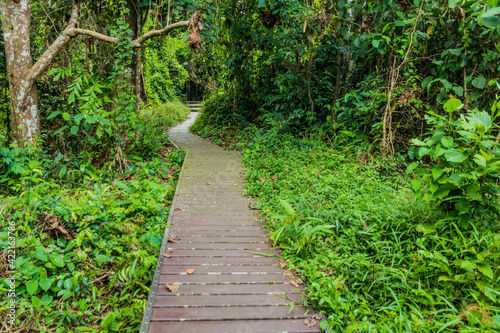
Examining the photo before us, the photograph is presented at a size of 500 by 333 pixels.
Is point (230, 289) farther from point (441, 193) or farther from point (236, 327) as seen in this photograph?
point (441, 193)

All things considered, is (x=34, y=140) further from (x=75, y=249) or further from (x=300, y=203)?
(x=300, y=203)

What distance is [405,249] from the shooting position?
336 centimetres

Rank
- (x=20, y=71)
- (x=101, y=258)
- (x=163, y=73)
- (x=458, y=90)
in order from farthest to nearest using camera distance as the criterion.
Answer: (x=163, y=73) < (x=20, y=71) < (x=458, y=90) < (x=101, y=258)

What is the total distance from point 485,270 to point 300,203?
8.00 ft

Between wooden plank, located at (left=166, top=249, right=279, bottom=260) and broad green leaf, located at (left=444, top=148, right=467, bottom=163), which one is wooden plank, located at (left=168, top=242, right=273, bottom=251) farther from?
broad green leaf, located at (left=444, top=148, right=467, bottom=163)

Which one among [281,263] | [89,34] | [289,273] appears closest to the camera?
[289,273]

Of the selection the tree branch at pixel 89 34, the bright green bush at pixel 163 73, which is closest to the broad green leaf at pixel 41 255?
the tree branch at pixel 89 34

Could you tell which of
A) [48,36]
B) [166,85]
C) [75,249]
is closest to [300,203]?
[75,249]

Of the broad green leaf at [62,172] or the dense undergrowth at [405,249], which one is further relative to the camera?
the broad green leaf at [62,172]

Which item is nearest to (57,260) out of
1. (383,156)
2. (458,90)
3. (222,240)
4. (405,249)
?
(222,240)

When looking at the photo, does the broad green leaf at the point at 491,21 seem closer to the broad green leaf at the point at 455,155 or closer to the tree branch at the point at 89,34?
the broad green leaf at the point at 455,155

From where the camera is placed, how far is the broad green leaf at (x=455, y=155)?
2893mm

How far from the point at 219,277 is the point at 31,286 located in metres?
2.05

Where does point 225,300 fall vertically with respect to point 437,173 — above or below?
below
